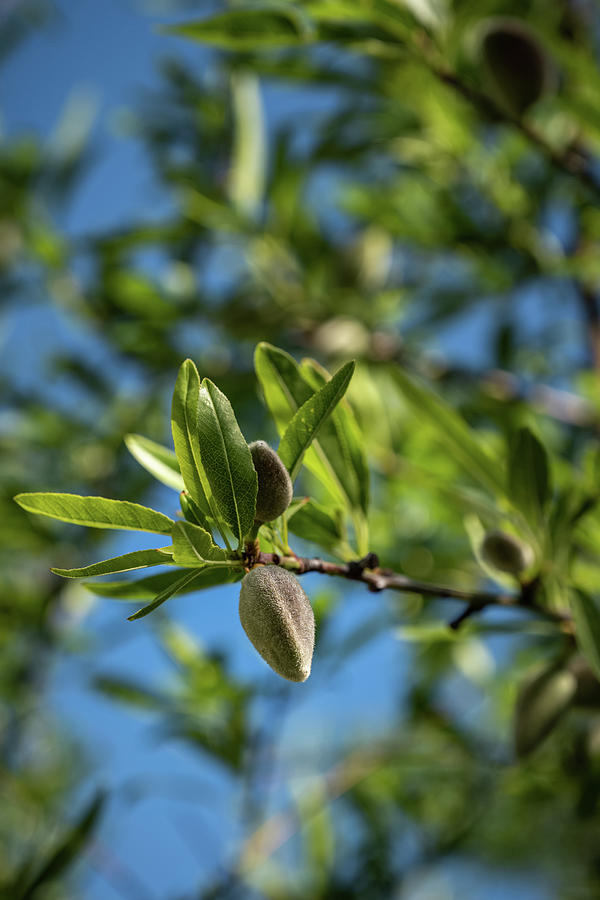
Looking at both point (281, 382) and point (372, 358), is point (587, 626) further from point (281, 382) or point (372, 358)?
point (372, 358)

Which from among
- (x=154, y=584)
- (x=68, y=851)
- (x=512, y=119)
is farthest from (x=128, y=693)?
(x=512, y=119)

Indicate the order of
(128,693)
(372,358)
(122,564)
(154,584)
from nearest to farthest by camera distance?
(122,564)
(154,584)
(128,693)
(372,358)

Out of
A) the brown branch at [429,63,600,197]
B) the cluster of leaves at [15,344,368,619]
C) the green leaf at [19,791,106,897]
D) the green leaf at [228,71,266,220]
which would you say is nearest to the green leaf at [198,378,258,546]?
the cluster of leaves at [15,344,368,619]

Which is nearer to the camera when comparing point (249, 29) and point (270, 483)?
point (270, 483)

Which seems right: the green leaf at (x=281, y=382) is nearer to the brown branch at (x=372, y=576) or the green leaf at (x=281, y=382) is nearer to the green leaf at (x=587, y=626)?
the brown branch at (x=372, y=576)

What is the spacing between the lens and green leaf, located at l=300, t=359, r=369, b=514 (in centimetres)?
50

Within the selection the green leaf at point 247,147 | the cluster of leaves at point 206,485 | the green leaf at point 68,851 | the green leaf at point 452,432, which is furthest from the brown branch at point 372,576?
the green leaf at point 247,147

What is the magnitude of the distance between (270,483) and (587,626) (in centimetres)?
21

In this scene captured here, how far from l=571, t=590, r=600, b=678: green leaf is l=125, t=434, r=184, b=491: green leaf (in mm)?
243

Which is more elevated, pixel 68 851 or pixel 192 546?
pixel 192 546

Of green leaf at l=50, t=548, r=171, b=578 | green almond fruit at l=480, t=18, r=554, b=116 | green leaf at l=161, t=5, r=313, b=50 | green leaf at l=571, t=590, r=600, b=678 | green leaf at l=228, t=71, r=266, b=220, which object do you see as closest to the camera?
green leaf at l=50, t=548, r=171, b=578

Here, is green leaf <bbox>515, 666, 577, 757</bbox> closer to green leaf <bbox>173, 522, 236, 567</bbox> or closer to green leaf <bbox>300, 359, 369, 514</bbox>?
green leaf <bbox>300, 359, 369, 514</bbox>

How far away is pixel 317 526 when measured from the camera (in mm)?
505

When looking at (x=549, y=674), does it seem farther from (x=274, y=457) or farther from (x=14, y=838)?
(x=14, y=838)
